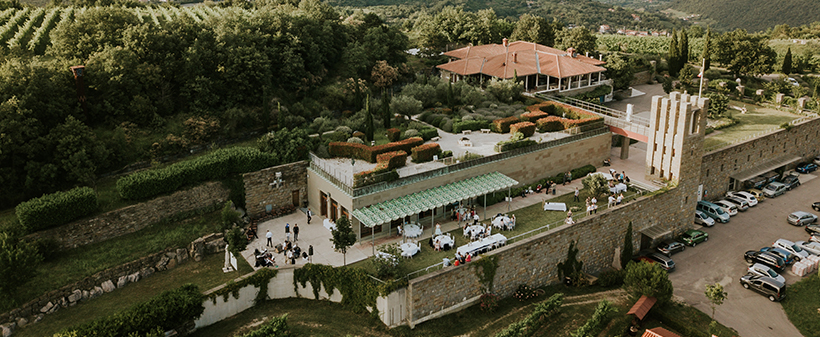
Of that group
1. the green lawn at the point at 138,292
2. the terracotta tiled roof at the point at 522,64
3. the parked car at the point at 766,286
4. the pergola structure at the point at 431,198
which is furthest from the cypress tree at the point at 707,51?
the green lawn at the point at 138,292

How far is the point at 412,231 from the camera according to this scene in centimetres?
3425

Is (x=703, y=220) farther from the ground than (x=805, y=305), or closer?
farther from the ground

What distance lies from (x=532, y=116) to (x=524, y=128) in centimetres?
350

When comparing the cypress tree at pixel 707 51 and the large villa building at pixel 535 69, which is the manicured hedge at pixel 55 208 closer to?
the large villa building at pixel 535 69

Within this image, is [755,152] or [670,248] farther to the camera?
[755,152]

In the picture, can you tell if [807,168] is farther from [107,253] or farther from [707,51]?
[107,253]

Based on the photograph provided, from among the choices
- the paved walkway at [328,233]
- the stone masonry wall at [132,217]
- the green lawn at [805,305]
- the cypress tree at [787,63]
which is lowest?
the green lawn at [805,305]

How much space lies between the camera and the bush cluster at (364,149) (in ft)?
131

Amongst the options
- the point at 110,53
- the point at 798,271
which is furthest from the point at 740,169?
the point at 110,53

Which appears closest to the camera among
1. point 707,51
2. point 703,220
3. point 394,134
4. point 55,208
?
point 55,208

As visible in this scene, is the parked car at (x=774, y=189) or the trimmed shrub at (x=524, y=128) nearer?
the trimmed shrub at (x=524, y=128)

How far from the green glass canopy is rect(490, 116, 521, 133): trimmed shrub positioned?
24.3 ft

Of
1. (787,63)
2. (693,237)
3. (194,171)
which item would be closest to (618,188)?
(693,237)

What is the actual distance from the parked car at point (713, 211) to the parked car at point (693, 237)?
3458 mm
